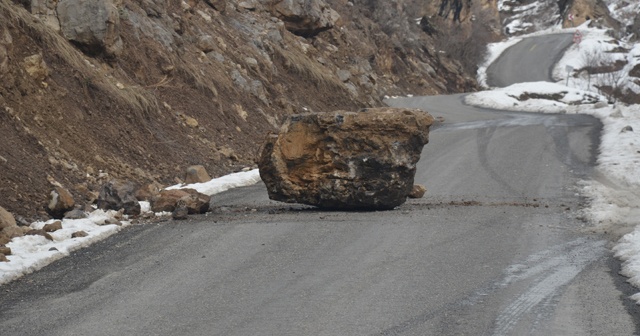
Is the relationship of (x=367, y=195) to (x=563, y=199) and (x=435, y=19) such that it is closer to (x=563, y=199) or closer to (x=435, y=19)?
(x=563, y=199)

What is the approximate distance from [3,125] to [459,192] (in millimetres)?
7903

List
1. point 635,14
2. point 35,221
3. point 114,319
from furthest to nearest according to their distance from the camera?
point 635,14, point 35,221, point 114,319

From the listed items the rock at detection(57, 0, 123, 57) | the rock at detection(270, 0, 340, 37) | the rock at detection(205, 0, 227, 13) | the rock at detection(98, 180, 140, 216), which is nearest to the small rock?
the rock at detection(98, 180, 140, 216)

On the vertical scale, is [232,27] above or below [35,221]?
above

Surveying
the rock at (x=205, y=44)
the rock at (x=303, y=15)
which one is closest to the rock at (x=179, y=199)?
the rock at (x=205, y=44)

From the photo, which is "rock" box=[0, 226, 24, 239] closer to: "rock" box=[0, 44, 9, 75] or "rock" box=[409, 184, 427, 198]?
"rock" box=[0, 44, 9, 75]

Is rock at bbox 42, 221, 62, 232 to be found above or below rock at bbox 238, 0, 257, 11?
below

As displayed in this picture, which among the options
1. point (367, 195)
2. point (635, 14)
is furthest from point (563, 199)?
point (635, 14)

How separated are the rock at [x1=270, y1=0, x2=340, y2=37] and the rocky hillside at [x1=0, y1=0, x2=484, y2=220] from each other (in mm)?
75

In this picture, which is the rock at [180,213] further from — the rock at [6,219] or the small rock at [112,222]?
the rock at [6,219]

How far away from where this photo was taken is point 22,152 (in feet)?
41.6

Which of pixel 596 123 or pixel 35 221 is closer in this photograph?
pixel 35 221

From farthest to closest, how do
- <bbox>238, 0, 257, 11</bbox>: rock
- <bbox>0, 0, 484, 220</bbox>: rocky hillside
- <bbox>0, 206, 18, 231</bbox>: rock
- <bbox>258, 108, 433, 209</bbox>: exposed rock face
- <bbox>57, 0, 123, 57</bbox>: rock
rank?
<bbox>238, 0, 257, 11</bbox>: rock < <bbox>57, 0, 123, 57</bbox>: rock < <bbox>0, 0, 484, 220</bbox>: rocky hillside < <bbox>258, 108, 433, 209</bbox>: exposed rock face < <bbox>0, 206, 18, 231</bbox>: rock

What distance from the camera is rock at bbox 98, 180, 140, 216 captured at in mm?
11922
